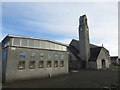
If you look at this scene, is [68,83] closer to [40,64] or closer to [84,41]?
[40,64]

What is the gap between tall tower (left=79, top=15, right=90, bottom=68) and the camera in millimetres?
38312

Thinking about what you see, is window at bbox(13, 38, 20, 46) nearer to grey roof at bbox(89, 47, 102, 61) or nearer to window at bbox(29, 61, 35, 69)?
window at bbox(29, 61, 35, 69)

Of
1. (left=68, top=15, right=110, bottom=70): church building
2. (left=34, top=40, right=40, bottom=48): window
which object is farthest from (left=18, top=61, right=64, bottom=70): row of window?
(left=68, top=15, right=110, bottom=70): church building

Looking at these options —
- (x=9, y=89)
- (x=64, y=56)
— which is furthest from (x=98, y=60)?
(x=9, y=89)

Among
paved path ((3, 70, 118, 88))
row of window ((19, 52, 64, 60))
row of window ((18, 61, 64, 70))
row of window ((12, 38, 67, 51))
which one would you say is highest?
row of window ((12, 38, 67, 51))

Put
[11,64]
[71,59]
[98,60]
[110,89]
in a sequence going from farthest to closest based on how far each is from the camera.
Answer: [71,59], [98,60], [11,64], [110,89]

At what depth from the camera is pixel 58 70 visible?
76.8 feet

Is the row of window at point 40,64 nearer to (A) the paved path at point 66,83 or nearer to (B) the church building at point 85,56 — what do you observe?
(A) the paved path at point 66,83

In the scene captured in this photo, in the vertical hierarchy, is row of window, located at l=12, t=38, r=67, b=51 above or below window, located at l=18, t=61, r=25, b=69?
above

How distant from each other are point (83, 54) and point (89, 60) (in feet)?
8.63

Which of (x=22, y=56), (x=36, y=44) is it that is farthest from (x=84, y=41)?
Answer: (x=22, y=56)

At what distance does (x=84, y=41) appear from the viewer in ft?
127

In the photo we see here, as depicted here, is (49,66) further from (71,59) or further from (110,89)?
(71,59)

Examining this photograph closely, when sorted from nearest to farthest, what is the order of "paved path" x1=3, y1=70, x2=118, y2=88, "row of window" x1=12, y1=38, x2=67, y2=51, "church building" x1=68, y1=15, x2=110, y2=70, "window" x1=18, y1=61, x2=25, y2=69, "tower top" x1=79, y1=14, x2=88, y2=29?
"paved path" x1=3, y1=70, x2=118, y2=88
"window" x1=18, y1=61, x2=25, y2=69
"row of window" x1=12, y1=38, x2=67, y2=51
"church building" x1=68, y1=15, x2=110, y2=70
"tower top" x1=79, y1=14, x2=88, y2=29
